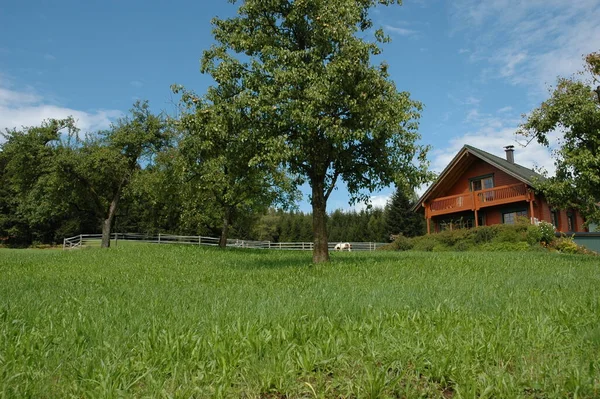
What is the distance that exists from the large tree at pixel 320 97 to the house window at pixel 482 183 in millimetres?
24228

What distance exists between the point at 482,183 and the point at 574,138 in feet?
69.6

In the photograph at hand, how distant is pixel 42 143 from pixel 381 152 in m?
27.8

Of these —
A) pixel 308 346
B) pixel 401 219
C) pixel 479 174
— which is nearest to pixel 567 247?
pixel 479 174

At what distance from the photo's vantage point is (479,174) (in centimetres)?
3697

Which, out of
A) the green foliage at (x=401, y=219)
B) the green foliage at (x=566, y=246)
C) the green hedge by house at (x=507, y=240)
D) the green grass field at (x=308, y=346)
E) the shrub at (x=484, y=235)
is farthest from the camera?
the green foliage at (x=401, y=219)

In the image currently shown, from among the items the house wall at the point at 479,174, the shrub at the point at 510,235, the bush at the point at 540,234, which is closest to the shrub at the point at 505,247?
the shrub at the point at 510,235

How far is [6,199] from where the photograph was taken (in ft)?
190

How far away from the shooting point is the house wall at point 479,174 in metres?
34.8

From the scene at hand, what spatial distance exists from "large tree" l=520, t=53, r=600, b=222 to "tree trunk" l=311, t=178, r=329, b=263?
27.9 ft

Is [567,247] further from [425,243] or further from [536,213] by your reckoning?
[425,243]

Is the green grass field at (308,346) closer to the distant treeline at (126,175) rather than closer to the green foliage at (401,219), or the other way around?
the distant treeline at (126,175)

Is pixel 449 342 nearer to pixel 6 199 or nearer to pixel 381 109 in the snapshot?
pixel 381 109

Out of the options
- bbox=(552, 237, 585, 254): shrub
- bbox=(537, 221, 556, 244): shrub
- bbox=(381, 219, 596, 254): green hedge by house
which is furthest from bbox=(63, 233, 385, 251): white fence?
bbox=(552, 237, 585, 254): shrub

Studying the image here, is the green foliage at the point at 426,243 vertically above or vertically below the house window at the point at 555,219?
below
